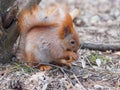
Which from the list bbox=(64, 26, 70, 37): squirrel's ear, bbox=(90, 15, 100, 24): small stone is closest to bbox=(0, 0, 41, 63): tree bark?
bbox=(64, 26, 70, 37): squirrel's ear

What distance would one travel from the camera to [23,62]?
11.9 ft

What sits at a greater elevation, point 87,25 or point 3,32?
point 3,32

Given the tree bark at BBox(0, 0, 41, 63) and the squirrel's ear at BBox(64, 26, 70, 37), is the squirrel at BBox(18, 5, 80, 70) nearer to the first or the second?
the squirrel's ear at BBox(64, 26, 70, 37)

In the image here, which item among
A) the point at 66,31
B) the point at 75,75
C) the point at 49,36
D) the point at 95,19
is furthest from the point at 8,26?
the point at 95,19

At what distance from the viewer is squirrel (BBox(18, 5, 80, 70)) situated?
341cm

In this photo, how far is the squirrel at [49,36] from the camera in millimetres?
3410

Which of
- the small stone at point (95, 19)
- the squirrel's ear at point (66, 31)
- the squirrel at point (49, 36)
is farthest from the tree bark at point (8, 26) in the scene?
the small stone at point (95, 19)

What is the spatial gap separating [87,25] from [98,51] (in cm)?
145

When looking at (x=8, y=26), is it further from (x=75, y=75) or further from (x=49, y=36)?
(x=75, y=75)

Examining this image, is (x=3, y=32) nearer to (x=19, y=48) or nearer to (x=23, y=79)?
(x=19, y=48)

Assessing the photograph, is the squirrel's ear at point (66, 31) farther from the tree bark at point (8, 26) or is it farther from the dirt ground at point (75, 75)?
the tree bark at point (8, 26)

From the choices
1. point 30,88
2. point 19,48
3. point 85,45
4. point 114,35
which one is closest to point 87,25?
point 114,35

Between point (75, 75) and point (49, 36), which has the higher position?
point (49, 36)

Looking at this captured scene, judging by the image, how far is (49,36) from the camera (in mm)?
3443
